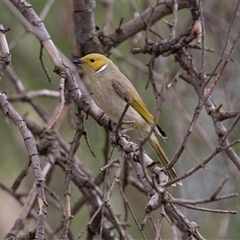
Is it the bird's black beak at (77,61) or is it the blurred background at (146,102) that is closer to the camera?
the bird's black beak at (77,61)

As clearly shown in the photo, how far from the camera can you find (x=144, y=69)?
4125 millimetres

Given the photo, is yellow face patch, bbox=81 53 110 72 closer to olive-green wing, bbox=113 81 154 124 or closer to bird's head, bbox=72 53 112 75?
bird's head, bbox=72 53 112 75

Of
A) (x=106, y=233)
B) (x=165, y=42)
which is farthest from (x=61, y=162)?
(x=165, y=42)

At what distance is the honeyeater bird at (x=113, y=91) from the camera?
356cm

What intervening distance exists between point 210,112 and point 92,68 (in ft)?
3.65

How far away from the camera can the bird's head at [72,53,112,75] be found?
143 inches

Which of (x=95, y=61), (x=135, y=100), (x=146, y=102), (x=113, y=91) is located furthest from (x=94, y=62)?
(x=146, y=102)

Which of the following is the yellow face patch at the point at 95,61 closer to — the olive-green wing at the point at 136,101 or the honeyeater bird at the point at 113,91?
the honeyeater bird at the point at 113,91

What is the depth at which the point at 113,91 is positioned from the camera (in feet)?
12.1

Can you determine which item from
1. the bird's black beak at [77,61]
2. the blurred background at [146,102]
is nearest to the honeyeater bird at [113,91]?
the bird's black beak at [77,61]

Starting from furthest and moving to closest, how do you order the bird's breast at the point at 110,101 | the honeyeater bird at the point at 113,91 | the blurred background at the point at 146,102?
the blurred background at the point at 146,102
the honeyeater bird at the point at 113,91
the bird's breast at the point at 110,101

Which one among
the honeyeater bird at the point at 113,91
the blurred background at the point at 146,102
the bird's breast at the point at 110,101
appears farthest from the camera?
the blurred background at the point at 146,102

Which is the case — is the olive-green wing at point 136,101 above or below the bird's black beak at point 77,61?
below

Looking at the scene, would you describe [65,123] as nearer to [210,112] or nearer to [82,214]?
[82,214]
